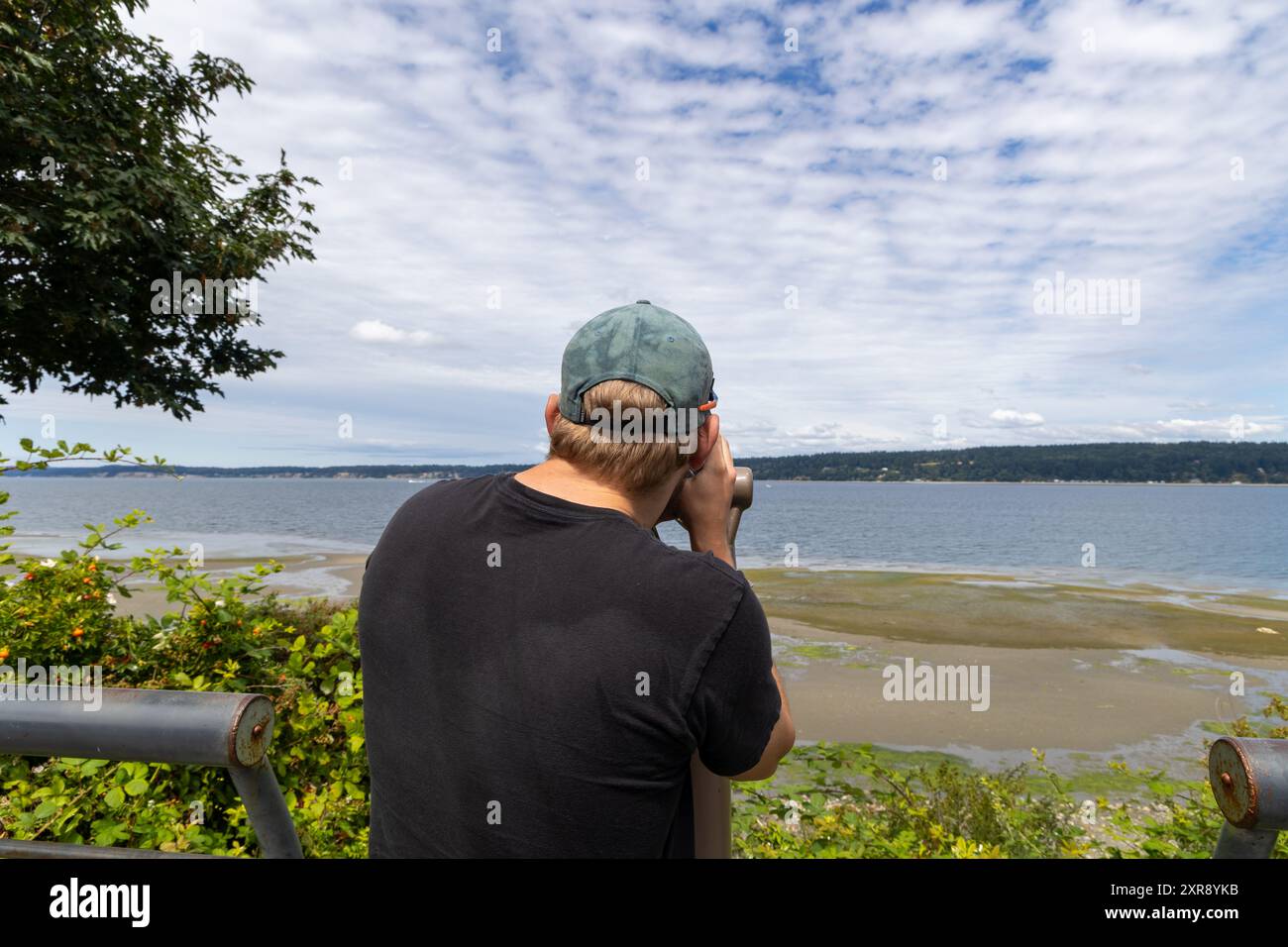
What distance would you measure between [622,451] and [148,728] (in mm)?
1025

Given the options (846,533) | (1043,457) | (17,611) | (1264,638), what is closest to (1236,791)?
(17,611)

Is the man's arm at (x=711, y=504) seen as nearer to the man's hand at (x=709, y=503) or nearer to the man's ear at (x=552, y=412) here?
the man's hand at (x=709, y=503)

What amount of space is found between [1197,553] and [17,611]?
4715 centimetres

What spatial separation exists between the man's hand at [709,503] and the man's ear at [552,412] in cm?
33

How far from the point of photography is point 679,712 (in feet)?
4.08

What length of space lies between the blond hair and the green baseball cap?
19 millimetres

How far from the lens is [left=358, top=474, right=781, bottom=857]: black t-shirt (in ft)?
4.01

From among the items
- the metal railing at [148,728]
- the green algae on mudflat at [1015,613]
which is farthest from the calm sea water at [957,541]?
the metal railing at [148,728]

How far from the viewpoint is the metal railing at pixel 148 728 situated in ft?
4.46

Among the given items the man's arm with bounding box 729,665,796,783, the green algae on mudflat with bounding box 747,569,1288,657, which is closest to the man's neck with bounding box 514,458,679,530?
the man's arm with bounding box 729,665,796,783

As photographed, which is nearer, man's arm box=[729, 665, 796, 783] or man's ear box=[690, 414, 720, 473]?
man's arm box=[729, 665, 796, 783]

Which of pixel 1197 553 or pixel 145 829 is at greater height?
pixel 145 829
